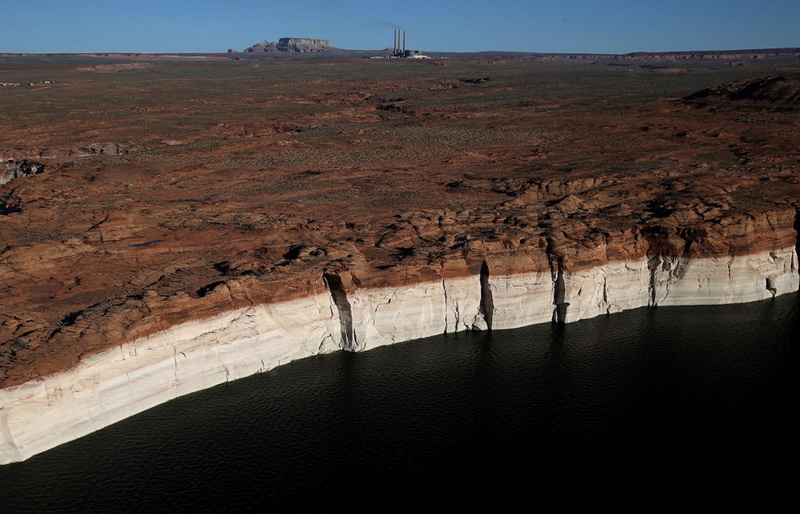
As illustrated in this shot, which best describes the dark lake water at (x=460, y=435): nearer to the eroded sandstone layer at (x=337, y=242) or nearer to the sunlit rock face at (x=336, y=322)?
the sunlit rock face at (x=336, y=322)

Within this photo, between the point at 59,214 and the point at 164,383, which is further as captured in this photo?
the point at 59,214

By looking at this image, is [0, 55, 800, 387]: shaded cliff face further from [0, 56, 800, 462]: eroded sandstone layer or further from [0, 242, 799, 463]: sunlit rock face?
[0, 242, 799, 463]: sunlit rock face

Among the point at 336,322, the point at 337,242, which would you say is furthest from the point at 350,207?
the point at 336,322

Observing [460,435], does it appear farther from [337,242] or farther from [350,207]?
[350,207]

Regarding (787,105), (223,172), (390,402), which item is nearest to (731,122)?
(787,105)

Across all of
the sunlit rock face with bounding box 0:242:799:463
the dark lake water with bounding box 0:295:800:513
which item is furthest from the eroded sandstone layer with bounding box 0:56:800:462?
the dark lake water with bounding box 0:295:800:513

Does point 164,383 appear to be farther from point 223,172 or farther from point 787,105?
point 787,105
